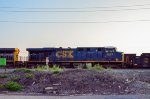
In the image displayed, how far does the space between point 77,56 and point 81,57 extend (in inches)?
25.7

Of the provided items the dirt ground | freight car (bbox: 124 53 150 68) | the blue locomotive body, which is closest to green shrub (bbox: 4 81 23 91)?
the dirt ground

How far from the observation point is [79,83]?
80.4 feet

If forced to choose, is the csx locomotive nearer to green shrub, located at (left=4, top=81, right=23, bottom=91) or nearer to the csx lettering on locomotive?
the csx lettering on locomotive

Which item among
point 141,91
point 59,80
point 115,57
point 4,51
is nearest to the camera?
point 141,91

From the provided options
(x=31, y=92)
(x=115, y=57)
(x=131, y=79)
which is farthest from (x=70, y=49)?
(x=31, y=92)

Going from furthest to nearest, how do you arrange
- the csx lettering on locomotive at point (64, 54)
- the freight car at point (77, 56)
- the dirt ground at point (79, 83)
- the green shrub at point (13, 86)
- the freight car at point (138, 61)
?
the csx lettering on locomotive at point (64, 54) < the freight car at point (138, 61) < the freight car at point (77, 56) < the green shrub at point (13, 86) < the dirt ground at point (79, 83)

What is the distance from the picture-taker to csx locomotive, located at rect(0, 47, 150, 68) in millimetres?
51781

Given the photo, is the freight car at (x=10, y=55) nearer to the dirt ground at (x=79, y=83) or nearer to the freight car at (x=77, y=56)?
the freight car at (x=77, y=56)

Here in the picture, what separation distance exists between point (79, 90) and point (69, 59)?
3032cm

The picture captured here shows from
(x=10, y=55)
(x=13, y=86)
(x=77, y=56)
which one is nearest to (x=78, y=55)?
(x=77, y=56)

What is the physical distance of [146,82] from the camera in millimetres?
26266

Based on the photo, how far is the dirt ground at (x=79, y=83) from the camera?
22.8m

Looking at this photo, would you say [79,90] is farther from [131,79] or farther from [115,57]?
[115,57]

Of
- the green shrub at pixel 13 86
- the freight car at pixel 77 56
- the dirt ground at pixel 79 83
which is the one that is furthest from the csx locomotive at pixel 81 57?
the green shrub at pixel 13 86
